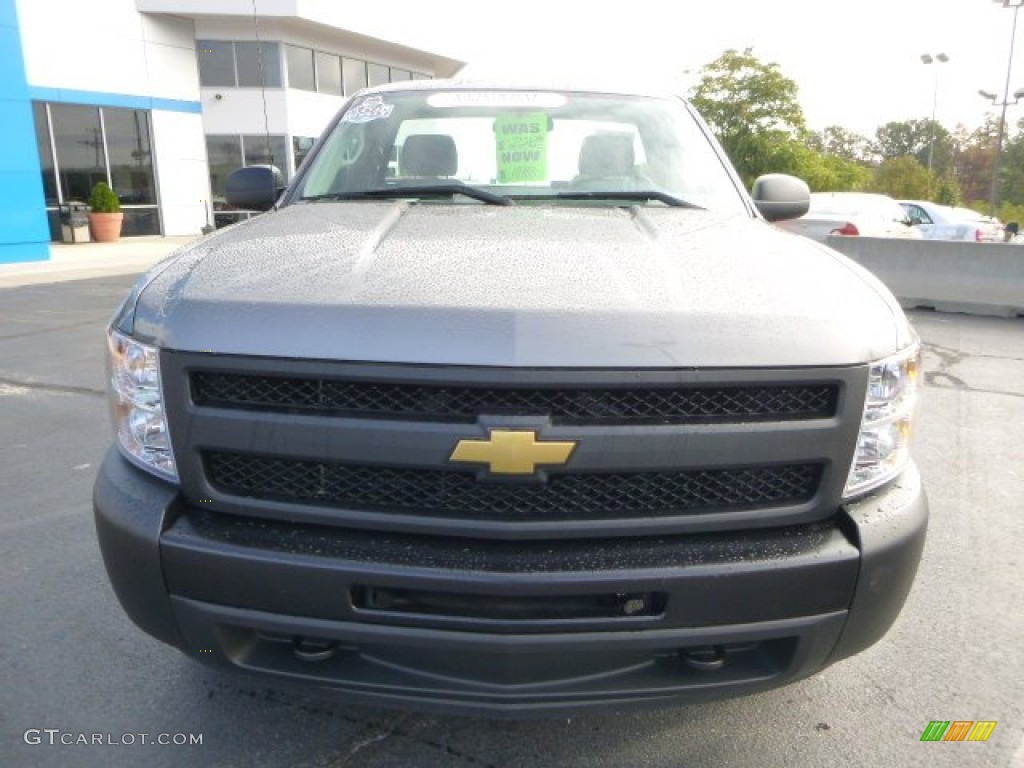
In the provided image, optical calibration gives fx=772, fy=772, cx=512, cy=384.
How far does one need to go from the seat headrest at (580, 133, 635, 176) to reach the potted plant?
65.6ft

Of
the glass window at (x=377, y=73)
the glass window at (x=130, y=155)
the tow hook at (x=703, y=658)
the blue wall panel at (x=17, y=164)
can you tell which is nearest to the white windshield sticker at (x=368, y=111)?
the tow hook at (x=703, y=658)

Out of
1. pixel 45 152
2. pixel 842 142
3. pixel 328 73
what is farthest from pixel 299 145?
pixel 842 142

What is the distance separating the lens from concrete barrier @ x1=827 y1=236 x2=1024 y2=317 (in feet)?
30.8

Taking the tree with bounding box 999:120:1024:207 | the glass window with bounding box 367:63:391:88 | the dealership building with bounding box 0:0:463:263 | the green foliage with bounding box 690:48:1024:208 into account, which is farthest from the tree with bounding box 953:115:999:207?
the dealership building with bounding box 0:0:463:263

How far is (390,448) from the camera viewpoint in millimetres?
1643

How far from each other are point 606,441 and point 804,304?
56 cm

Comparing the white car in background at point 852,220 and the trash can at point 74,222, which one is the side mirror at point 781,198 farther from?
the trash can at point 74,222

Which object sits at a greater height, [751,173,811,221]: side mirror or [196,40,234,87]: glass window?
[196,40,234,87]: glass window

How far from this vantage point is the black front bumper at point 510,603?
164cm

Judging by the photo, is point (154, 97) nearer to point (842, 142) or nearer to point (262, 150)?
point (262, 150)

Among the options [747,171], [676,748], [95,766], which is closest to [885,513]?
[676,748]

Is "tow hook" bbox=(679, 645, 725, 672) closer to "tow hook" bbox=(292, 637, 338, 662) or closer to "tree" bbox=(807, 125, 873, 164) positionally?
"tow hook" bbox=(292, 637, 338, 662)

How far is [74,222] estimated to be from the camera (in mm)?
19703

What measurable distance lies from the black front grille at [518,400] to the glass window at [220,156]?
2460 cm
